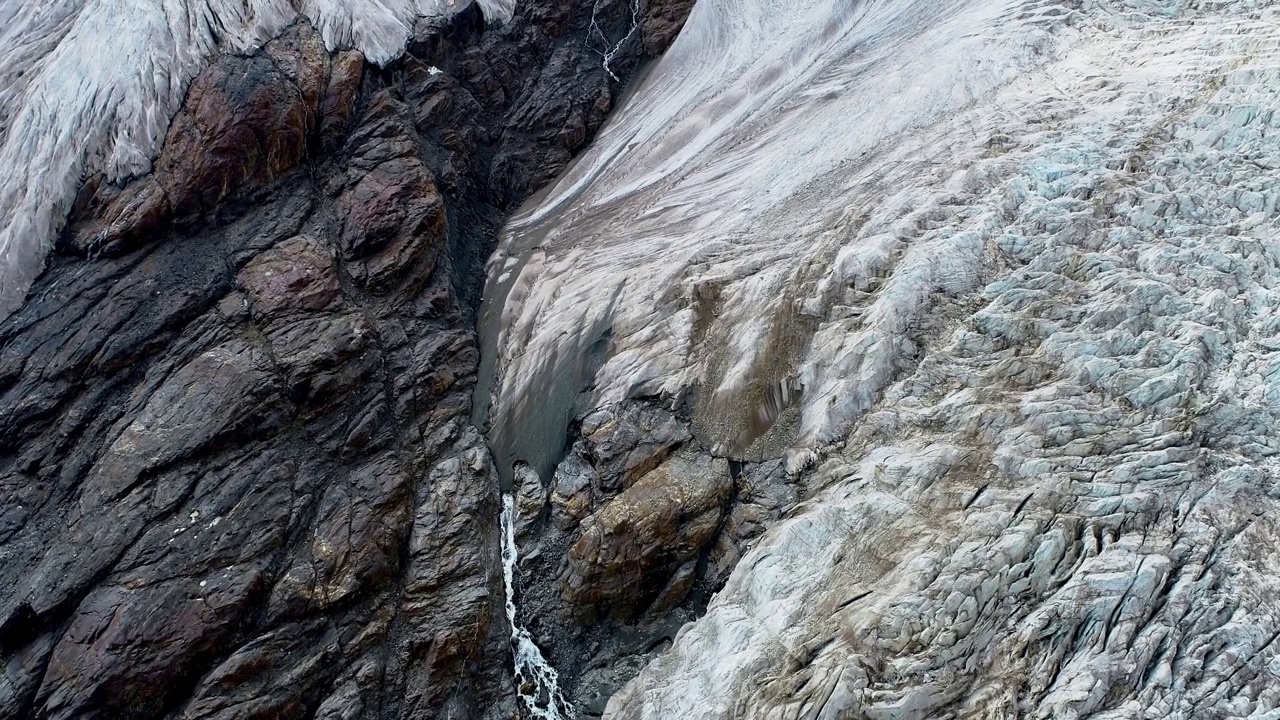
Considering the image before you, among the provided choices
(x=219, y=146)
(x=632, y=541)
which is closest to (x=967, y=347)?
(x=632, y=541)

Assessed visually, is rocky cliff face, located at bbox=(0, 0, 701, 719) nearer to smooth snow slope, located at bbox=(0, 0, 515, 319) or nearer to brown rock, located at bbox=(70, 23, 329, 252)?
brown rock, located at bbox=(70, 23, 329, 252)

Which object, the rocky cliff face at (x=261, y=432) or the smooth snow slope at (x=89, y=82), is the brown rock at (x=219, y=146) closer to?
the rocky cliff face at (x=261, y=432)

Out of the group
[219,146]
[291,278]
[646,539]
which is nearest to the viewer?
[646,539]

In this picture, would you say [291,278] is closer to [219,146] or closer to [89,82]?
[219,146]

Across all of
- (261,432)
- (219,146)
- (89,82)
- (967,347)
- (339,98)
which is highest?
(89,82)

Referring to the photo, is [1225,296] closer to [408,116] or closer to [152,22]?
[408,116]

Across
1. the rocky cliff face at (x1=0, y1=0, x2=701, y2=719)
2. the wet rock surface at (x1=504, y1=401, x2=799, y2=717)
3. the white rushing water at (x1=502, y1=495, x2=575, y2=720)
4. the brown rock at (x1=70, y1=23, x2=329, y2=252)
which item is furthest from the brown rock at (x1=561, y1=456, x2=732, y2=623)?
the brown rock at (x1=70, y1=23, x2=329, y2=252)
